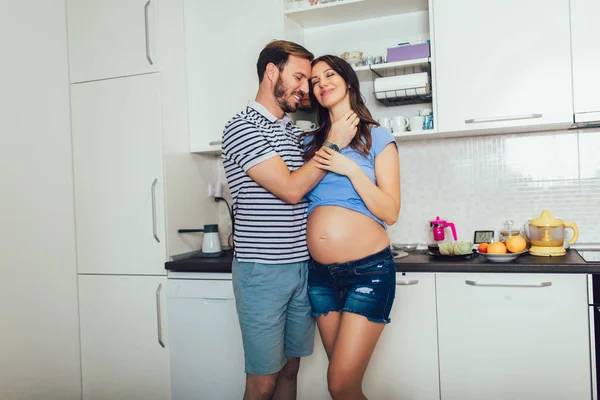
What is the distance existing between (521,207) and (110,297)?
6.94 feet

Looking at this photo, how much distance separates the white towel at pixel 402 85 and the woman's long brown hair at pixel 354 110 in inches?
25.3

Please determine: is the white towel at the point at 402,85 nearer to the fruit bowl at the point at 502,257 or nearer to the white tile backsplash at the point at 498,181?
the white tile backsplash at the point at 498,181

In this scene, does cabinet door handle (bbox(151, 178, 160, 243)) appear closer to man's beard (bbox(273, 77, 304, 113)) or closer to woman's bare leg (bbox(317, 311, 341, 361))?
man's beard (bbox(273, 77, 304, 113))

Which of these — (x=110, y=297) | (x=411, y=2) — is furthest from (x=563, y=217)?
(x=110, y=297)

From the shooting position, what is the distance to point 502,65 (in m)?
2.24

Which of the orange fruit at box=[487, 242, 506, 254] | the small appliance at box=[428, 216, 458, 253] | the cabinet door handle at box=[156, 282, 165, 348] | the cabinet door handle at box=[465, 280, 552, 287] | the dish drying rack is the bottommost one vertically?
the cabinet door handle at box=[156, 282, 165, 348]

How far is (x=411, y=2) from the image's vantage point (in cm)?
252

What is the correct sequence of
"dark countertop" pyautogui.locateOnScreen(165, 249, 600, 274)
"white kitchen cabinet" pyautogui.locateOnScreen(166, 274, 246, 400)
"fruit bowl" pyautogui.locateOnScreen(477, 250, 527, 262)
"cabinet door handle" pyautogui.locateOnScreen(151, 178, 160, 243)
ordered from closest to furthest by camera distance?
"dark countertop" pyautogui.locateOnScreen(165, 249, 600, 274)
"fruit bowl" pyautogui.locateOnScreen(477, 250, 527, 262)
"white kitchen cabinet" pyautogui.locateOnScreen(166, 274, 246, 400)
"cabinet door handle" pyautogui.locateOnScreen(151, 178, 160, 243)

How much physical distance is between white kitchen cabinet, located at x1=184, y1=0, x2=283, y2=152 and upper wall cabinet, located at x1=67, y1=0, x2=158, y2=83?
26 cm

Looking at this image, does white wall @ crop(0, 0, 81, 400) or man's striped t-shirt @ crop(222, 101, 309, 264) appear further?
white wall @ crop(0, 0, 81, 400)

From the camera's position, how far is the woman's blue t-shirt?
5.45ft

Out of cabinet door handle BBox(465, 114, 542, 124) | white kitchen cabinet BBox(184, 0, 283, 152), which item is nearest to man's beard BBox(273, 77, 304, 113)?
white kitchen cabinet BBox(184, 0, 283, 152)

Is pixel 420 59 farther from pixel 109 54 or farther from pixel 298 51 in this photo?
pixel 109 54

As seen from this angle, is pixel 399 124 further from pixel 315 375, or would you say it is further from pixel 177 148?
pixel 315 375
